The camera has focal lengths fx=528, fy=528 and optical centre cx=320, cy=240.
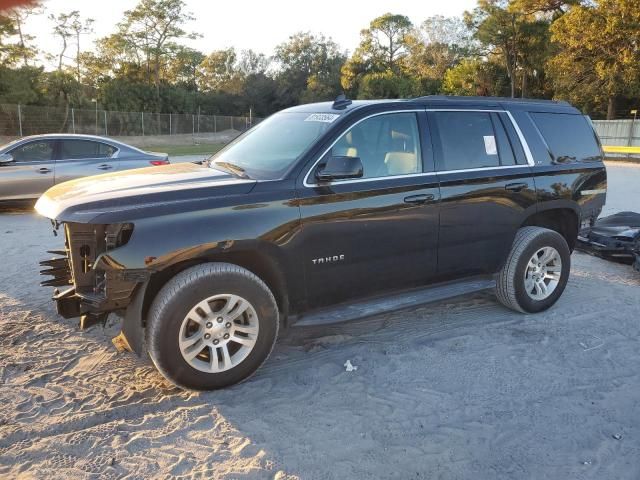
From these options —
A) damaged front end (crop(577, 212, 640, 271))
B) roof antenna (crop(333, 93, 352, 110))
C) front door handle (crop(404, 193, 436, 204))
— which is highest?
roof antenna (crop(333, 93, 352, 110))

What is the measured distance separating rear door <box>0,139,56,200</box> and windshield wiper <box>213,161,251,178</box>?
6.20m

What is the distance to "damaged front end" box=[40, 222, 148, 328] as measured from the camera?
3.28 metres

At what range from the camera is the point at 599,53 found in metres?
37.7

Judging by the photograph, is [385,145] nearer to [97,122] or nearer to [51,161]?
[51,161]

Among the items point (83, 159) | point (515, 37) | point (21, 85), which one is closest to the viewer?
point (83, 159)

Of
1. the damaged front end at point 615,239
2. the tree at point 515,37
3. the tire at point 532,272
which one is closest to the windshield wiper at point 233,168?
the tire at point 532,272

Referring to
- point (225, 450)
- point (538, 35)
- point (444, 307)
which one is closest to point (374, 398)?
point (225, 450)

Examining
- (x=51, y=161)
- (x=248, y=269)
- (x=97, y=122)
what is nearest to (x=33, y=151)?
(x=51, y=161)

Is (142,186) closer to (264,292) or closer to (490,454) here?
(264,292)

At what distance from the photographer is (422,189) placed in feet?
14.0

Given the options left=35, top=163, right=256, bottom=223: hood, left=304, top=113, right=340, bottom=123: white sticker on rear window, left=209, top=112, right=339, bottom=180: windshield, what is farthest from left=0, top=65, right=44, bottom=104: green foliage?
left=304, top=113, right=340, bottom=123: white sticker on rear window

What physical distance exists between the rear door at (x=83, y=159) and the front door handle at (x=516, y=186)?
722 centimetres

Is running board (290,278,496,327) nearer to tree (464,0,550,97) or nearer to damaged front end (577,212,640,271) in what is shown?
damaged front end (577,212,640,271)

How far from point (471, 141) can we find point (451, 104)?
0.37 m
